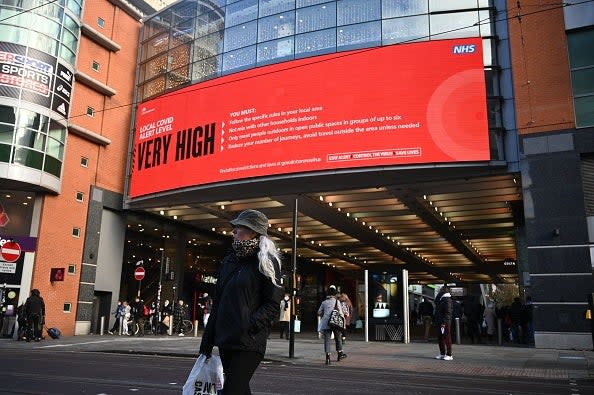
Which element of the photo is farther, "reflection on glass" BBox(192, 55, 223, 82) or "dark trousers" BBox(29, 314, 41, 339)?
"reflection on glass" BBox(192, 55, 223, 82)

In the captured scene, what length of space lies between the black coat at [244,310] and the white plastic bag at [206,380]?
0.10 meters

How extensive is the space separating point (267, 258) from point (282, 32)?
22276 mm

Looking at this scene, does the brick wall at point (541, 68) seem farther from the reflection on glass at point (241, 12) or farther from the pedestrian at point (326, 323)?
the reflection on glass at point (241, 12)

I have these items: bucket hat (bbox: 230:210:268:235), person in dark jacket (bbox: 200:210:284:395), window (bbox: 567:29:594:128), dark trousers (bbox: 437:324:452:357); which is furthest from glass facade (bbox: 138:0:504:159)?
person in dark jacket (bbox: 200:210:284:395)

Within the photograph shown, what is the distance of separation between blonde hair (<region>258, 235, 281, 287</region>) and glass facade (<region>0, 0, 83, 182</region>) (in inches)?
867

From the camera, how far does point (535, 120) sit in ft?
64.5

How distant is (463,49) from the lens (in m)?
20.8

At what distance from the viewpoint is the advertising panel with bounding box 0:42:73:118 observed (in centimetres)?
2261

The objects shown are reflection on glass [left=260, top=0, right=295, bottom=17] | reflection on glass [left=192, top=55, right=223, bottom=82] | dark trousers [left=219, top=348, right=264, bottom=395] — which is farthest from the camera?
reflection on glass [left=192, top=55, right=223, bottom=82]

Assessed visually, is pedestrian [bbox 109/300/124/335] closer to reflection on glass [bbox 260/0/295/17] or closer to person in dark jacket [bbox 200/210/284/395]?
reflection on glass [bbox 260/0/295/17]

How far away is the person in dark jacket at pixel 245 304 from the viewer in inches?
136

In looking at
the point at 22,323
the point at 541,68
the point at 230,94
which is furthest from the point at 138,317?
the point at 541,68

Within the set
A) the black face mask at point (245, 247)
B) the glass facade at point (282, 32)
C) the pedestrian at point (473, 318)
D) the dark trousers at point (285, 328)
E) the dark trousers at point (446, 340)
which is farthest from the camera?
the dark trousers at point (285, 328)

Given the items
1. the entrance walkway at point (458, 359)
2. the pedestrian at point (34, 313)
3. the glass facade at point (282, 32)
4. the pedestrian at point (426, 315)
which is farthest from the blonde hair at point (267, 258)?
the pedestrian at point (426, 315)
